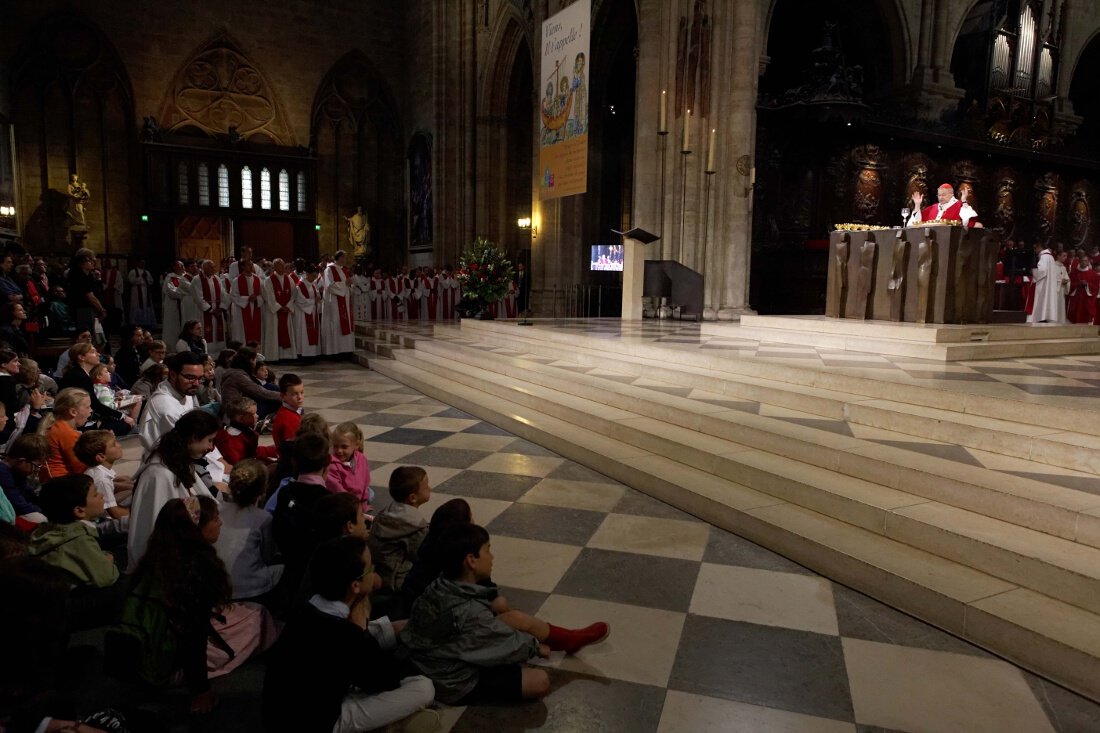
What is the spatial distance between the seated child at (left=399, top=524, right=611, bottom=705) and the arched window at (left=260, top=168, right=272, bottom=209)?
22857 mm

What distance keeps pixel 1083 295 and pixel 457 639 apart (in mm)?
15281

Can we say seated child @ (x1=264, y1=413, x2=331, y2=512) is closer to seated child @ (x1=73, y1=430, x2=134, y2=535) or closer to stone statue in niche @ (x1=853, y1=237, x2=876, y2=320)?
seated child @ (x1=73, y1=430, x2=134, y2=535)

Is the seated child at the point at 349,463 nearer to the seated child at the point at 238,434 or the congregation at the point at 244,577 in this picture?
the congregation at the point at 244,577

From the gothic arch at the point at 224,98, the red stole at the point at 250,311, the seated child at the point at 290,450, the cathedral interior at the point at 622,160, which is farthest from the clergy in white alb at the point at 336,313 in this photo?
the gothic arch at the point at 224,98

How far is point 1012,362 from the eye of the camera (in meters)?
7.05

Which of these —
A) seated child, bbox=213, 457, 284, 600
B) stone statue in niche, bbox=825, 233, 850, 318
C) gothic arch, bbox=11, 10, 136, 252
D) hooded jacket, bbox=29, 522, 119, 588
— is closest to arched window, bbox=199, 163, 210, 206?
gothic arch, bbox=11, 10, 136, 252

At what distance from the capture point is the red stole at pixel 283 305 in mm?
11859

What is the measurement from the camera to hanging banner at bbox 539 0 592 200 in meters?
13.6

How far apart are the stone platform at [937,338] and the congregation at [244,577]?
5833 mm

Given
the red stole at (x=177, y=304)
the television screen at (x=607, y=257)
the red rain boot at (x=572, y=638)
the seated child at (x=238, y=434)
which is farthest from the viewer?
the television screen at (x=607, y=257)

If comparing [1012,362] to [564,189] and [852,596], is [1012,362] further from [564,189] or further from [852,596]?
[564,189]

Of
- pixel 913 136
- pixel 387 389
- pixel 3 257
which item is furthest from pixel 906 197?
pixel 3 257

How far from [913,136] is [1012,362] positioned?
10470 mm

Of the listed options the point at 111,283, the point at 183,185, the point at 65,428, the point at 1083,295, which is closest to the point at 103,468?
the point at 65,428
